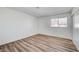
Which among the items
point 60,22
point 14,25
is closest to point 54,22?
point 60,22

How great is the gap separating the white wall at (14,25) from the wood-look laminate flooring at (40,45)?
75 millimetres

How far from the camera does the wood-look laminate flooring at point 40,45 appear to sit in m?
1.09

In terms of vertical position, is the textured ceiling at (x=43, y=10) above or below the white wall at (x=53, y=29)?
above

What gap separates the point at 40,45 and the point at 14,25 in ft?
1.54

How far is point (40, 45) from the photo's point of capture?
1153 millimetres

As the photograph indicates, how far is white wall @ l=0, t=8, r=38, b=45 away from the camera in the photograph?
1070mm

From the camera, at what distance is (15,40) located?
1.13 m

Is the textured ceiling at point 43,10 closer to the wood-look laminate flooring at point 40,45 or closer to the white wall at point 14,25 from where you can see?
the white wall at point 14,25

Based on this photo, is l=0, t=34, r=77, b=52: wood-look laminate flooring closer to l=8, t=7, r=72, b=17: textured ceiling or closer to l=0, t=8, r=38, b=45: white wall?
l=0, t=8, r=38, b=45: white wall

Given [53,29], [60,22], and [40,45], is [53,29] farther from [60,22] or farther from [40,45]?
[40,45]

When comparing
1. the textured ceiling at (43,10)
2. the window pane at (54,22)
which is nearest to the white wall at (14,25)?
the textured ceiling at (43,10)

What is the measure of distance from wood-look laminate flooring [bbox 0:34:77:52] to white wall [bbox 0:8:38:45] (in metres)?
0.07
